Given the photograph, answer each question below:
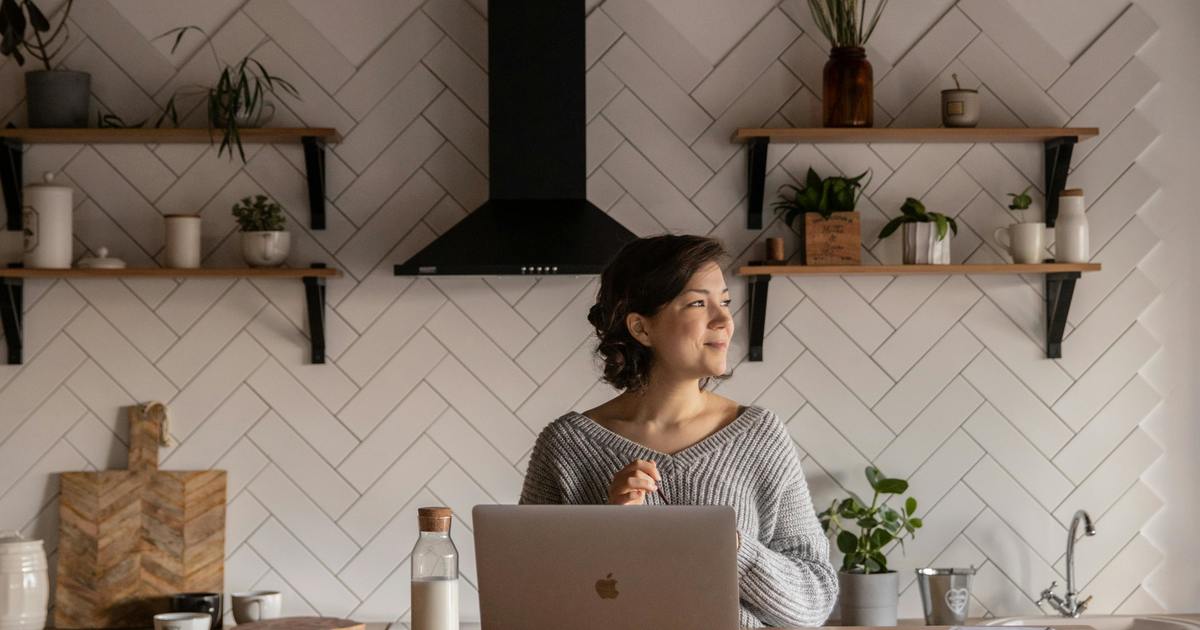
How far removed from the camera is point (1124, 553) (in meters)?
3.29

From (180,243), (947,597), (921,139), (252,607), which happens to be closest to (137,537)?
(252,607)

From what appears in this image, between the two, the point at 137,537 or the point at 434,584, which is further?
the point at 137,537

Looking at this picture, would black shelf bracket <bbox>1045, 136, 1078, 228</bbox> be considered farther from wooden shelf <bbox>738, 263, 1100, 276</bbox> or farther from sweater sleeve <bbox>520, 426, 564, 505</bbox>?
sweater sleeve <bbox>520, 426, 564, 505</bbox>

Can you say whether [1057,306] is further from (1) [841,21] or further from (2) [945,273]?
(1) [841,21]

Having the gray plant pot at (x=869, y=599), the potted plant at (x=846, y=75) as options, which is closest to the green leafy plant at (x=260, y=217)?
the potted plant at (x=846, y=75)

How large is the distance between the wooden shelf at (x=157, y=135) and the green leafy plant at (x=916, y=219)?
1464mm

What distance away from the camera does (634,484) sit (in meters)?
1.82

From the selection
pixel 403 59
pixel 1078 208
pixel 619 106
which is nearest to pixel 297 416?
pixel 403 59

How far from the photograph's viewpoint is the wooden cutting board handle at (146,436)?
3195 millimetres

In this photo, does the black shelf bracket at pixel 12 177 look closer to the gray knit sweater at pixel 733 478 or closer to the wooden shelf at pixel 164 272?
the wooden shelf at pixel 164 272

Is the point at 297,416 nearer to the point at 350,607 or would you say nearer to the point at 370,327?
the point at 370,327

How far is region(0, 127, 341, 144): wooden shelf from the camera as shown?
10.3 feet

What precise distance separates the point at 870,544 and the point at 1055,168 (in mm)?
1120

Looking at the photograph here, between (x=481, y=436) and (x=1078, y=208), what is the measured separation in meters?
1.68
